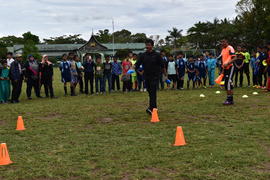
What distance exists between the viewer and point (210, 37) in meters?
80.4

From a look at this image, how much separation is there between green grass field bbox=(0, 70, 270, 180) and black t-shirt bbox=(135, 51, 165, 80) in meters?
1.18

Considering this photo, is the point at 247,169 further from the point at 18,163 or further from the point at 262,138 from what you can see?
the point at 18,163

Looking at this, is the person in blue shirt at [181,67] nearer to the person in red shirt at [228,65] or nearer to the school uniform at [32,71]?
the person in red shirt at [228,65]

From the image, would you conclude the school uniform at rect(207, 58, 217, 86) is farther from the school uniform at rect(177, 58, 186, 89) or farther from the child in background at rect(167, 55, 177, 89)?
the child in background at rect(167, 55, 177, 89)

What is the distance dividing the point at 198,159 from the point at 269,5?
69.1 metres

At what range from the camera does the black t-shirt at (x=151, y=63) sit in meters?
9.14

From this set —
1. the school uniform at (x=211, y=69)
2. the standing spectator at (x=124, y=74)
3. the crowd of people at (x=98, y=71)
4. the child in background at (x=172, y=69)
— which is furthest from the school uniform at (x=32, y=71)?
the school uniform at (x=211, y=69)

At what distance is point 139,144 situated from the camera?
605 cm

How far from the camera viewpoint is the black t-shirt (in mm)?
9141

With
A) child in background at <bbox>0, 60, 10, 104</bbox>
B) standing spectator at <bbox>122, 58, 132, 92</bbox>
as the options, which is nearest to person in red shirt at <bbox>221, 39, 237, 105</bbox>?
standing spectator at <bbox>122, 58, 132, 92</bbox>

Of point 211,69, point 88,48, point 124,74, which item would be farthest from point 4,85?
point 88,48

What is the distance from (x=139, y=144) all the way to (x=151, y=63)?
360cm

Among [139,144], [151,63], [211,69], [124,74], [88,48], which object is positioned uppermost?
[88,48]

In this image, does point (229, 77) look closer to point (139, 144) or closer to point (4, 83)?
point (139, 144)
